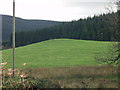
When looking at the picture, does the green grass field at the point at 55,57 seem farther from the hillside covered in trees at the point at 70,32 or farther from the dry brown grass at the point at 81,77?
the hillside covered in trees at the point at 70,32

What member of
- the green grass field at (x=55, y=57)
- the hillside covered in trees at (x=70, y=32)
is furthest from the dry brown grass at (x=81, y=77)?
the hillside covered in trees at (x=70, y=32)

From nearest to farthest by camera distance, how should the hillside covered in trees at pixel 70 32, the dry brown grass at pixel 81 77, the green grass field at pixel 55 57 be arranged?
the dry brown grass at pixel 81 77 < the green grass field at pixel 55 57 < the hillside covered in trees at pixel 70 32

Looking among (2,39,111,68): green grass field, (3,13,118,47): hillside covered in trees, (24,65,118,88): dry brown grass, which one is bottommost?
(2,39,111,68): green grass field

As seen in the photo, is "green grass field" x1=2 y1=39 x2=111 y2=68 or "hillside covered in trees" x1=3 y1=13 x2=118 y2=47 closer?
"green grass field" x1=2 y1=39 x2=111 y2=68

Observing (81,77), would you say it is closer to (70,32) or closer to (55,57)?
(55,57)

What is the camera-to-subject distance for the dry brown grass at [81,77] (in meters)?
7.41

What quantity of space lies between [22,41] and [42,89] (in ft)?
341

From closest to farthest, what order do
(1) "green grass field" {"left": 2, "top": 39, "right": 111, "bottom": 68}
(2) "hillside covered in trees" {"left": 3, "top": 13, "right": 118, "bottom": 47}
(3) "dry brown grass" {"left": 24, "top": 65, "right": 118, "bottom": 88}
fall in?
(3) "dry brown grass" {"left": 24, "top": 65, "right": 118, "bottom": 88} → (1) "green grass field" {"left": 2, "top": 39, "right": 111, "bottom": 68} → (2) "hillside covered in trees" {"left": 3, "top": 13, "right": 118, "bottom": 47}

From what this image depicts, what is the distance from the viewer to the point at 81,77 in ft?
28.5

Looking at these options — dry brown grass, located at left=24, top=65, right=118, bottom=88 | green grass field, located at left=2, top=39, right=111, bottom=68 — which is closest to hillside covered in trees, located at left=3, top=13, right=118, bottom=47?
Result: green grass field, located at left=2, top=39, right=111, bottom=68

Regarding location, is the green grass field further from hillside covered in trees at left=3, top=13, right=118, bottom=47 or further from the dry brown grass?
hillside covered in trees at left=3, top=13, right=118, bottom=47

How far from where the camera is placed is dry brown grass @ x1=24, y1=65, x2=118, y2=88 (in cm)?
741

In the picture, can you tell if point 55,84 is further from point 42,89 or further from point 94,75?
point 94,75

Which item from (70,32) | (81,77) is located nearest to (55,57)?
(81,77)
